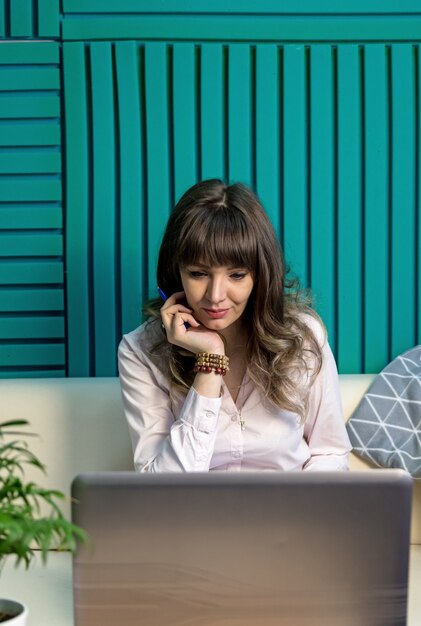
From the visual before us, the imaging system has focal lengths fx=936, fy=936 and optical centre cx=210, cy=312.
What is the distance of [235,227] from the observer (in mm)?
1854

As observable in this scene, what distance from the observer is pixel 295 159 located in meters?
2.39

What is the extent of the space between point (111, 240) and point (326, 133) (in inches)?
24.1

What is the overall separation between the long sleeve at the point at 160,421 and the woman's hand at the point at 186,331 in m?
0.10

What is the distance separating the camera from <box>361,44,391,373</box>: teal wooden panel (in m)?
2.38

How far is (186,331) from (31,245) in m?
0.62

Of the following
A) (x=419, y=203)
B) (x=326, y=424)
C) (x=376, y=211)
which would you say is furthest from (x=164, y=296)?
(x=419, y=203)

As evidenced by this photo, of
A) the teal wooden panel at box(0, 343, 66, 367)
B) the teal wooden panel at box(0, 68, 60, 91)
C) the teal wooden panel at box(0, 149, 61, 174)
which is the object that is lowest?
the teal wooden panel at box(0, 343, 66, 367)

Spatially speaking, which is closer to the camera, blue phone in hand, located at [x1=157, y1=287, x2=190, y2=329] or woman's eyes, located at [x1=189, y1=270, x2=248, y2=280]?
woman's eyes, located at [x1=189, y1=270, x2=248, y2=280]

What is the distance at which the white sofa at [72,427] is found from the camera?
2.19 m

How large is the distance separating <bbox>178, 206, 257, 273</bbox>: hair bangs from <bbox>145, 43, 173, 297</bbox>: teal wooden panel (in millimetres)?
515

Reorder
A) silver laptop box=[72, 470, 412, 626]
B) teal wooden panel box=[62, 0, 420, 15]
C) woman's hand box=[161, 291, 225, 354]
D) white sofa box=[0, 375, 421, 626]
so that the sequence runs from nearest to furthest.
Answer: silver laptop box=[72, 470, 412, 626] < woman's hand box=[161, 291, 225, 354] < white sofa box=[0, 375, 421, 626] < teal wooden panel box=[62, 0, 420, 15]

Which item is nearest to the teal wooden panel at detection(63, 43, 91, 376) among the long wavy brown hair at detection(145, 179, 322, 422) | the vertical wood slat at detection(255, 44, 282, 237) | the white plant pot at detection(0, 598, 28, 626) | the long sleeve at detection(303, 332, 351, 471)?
the long wavy brown hair at detection(145, 179, 322, 422)

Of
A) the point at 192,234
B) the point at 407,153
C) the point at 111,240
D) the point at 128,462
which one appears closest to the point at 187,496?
the point at 192,234

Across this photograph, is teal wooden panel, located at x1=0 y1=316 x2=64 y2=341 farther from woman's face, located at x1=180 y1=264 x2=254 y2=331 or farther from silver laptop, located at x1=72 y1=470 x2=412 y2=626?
silver laptop, located at x1=72 y1=470 x2=412 y2=626
